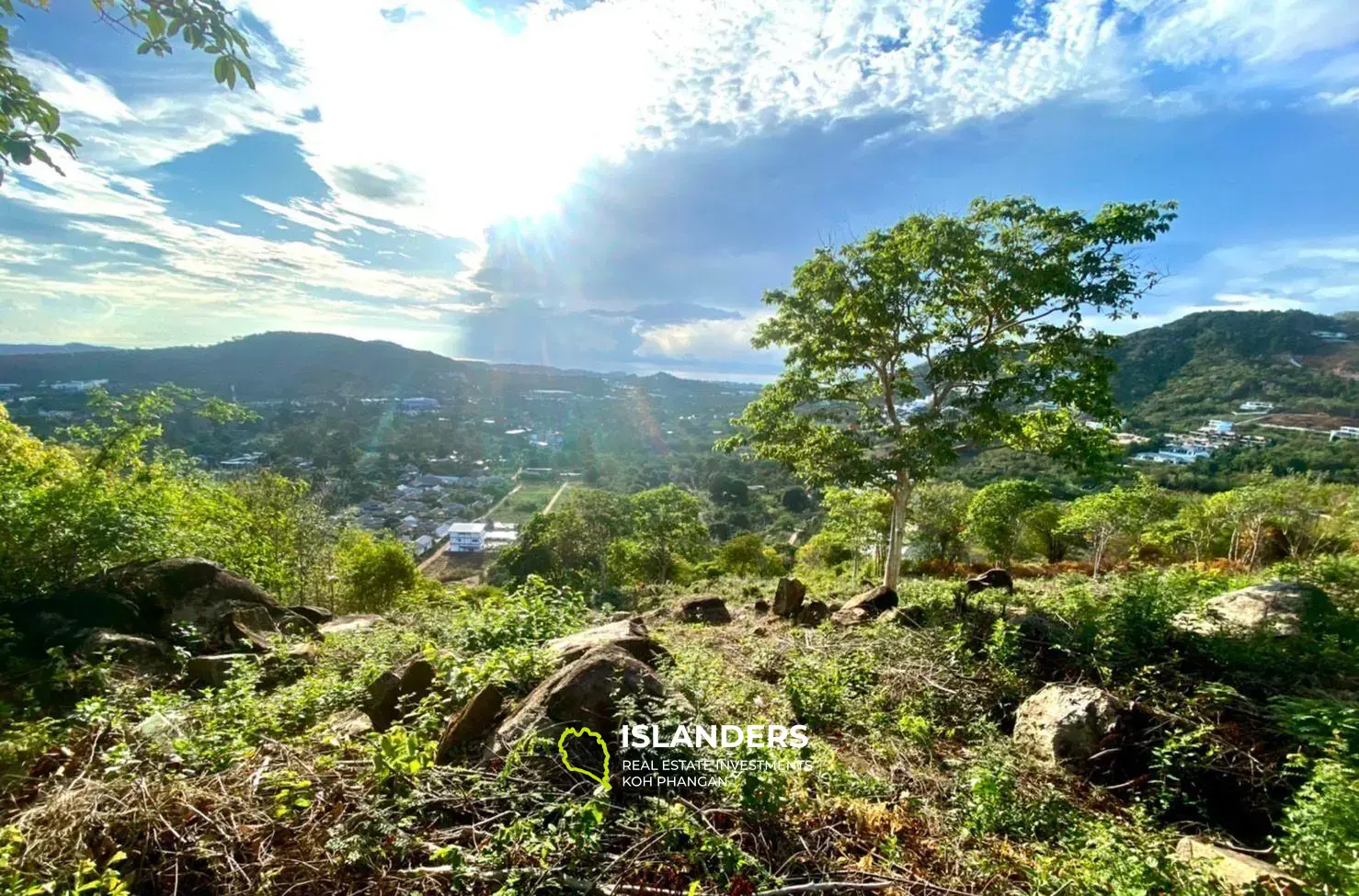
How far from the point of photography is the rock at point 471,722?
3.47 meters

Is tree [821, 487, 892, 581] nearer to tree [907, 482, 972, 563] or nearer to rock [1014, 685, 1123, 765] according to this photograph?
tree [907, 482, 972, 563]

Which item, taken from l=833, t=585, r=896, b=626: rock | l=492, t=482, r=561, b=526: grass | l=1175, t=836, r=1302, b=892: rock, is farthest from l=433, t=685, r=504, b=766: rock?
l=492, t=482, r=561, b=526: grass

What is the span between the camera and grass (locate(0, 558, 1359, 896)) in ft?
8.38

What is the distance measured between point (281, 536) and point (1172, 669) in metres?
21.2

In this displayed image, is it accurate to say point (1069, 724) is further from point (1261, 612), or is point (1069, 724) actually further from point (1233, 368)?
point (1233, 368)

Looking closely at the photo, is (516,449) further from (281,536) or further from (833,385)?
(833,385)

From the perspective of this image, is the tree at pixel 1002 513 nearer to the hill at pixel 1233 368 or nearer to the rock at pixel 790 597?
the rock at pixel 790 597

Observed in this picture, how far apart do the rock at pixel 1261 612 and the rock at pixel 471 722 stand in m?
6.30

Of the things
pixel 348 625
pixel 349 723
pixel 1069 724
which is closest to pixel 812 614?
pixel 1069 724

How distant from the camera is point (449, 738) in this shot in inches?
138

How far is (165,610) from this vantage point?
6223 millimetres

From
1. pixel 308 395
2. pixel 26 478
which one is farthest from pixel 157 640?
pixel 308 395

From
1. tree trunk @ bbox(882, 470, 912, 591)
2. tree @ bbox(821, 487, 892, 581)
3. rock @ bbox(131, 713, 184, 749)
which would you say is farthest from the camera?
tree @ bbox(821, 487, 892, 581)

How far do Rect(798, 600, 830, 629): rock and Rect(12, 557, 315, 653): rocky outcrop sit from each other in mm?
6987
